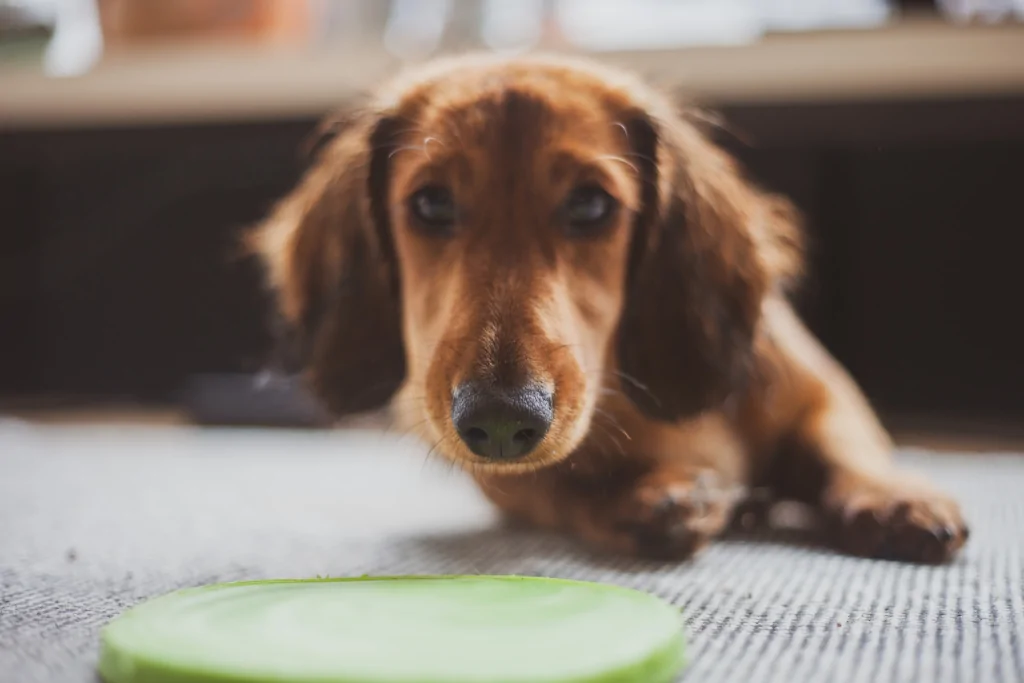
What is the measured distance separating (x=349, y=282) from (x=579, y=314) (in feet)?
1.16

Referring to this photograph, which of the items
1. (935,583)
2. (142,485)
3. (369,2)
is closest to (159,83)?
(369,2)

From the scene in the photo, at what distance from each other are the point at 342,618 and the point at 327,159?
33.4 inches

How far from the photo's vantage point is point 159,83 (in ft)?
9.43

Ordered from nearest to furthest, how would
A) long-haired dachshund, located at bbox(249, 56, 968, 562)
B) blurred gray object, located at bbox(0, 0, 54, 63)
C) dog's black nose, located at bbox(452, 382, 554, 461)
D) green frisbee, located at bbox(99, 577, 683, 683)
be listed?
green frisbee, located at bbox(99, 577, 683, 683) < dog's black nose, located at bbox(452, 382, 554, 461) < long-haired dachshund, located at bbox(249, 56, 968, 562) < blurred gray object, located at bbox(0, 0, 54, 63)

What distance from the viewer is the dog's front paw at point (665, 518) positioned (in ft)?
3.38

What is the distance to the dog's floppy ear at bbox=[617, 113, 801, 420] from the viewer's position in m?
1.20

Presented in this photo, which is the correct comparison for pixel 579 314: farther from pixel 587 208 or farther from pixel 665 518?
pixel 665 518

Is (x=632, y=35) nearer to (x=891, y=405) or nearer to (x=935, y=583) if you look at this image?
(x=891, y=405)

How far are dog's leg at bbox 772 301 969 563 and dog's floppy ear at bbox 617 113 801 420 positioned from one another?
0.13m

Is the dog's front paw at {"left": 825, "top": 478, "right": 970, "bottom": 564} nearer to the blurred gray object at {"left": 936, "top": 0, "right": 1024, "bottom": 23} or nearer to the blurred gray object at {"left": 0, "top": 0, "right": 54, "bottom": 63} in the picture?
the blurred gray object at {"left": 936, "top": 0, "right": 1024, "bottom": 23}

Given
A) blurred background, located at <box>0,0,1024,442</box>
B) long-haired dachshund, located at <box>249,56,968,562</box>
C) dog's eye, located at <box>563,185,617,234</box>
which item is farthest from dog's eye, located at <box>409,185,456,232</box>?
blurred background, located at <box>0,0,1024,442</box>

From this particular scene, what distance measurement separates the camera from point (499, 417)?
0.89 meters

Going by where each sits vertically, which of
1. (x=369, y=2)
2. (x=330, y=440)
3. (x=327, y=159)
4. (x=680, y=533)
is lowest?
(x=330, y=440)

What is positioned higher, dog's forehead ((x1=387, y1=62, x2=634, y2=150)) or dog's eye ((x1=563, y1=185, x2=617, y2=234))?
dog's forehead ((x1=387, y1=62, x2=634, y2=150))
